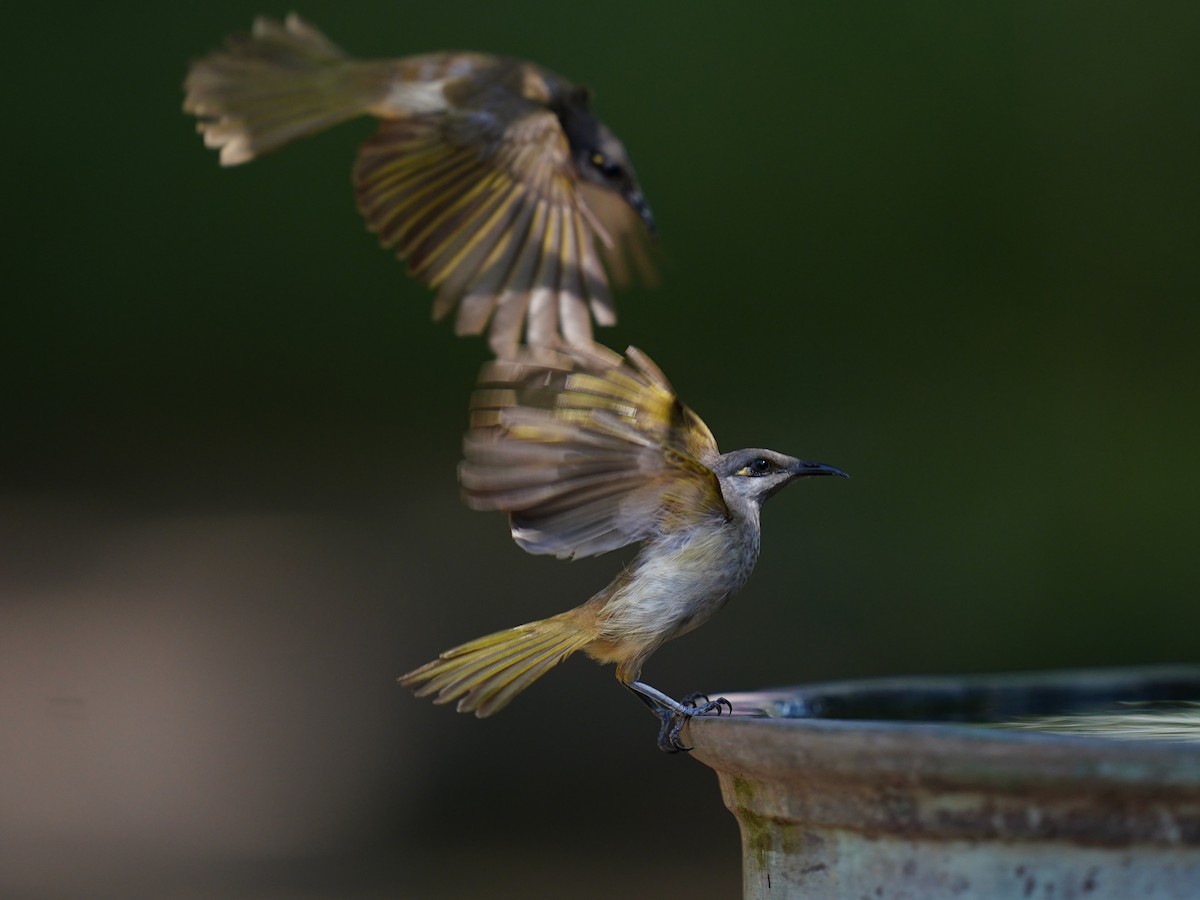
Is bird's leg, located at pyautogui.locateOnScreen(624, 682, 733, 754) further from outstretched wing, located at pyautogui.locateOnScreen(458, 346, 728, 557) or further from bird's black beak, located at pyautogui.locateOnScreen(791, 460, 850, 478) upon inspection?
bird's black beak, located at pyautogui.locateOnScreen(791, 460, 850, 478)

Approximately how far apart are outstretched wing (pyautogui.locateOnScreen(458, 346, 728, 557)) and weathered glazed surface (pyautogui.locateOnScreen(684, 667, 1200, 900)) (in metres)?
0.39

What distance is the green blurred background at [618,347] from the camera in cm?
468

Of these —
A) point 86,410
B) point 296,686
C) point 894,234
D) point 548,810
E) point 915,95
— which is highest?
point 915,95

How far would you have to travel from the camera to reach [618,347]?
4.78 m

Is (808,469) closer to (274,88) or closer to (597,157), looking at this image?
(597,157)

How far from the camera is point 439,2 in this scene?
452 cm

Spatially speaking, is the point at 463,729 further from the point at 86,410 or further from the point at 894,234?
the point at 894,234

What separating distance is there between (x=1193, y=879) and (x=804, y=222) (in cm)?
388

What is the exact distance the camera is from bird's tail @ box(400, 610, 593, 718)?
1.85 metres

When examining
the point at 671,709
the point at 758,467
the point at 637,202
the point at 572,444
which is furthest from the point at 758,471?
the point at 637,202

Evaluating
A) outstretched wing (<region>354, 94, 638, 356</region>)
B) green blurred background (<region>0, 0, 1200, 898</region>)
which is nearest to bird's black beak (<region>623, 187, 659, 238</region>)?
outstretched wing (<region>354, 94, 638, 356</region>)

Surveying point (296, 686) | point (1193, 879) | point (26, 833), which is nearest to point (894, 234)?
point (296, 686)

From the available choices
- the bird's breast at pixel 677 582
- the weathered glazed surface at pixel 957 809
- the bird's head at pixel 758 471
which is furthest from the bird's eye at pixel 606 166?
the weathered glazed surface at pixel 957 809

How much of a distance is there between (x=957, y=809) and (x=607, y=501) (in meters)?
0.69
